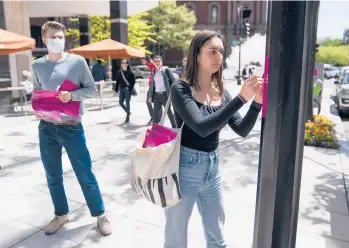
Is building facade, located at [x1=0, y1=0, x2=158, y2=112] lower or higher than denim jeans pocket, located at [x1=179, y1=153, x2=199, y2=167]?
higher

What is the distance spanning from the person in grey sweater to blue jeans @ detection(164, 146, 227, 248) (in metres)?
1.34

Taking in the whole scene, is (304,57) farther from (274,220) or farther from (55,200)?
(55,200)

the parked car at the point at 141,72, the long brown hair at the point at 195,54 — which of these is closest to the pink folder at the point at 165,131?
the long brown hair at the point at 195,54

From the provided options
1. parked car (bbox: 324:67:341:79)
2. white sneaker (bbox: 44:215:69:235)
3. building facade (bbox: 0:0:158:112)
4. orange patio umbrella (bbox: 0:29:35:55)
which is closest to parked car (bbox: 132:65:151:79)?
building facade (bbox: 0:0:158:112)

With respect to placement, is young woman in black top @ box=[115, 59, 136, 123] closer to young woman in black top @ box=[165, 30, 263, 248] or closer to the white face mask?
the white face mask

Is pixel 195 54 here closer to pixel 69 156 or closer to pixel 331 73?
pixel 69 156

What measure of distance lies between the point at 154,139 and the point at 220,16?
192ft

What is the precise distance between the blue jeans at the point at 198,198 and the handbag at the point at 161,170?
100mm

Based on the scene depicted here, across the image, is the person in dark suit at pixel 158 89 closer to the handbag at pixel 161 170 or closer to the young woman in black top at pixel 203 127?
the young woman in black top at pixel 203 127

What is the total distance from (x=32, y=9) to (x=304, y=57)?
71.5 feet

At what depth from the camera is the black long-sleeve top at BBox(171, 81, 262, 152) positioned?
189cm

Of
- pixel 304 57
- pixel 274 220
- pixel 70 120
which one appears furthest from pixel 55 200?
pixel 304 57

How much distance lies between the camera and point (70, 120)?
321cm

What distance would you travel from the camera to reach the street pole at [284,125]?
142cm
